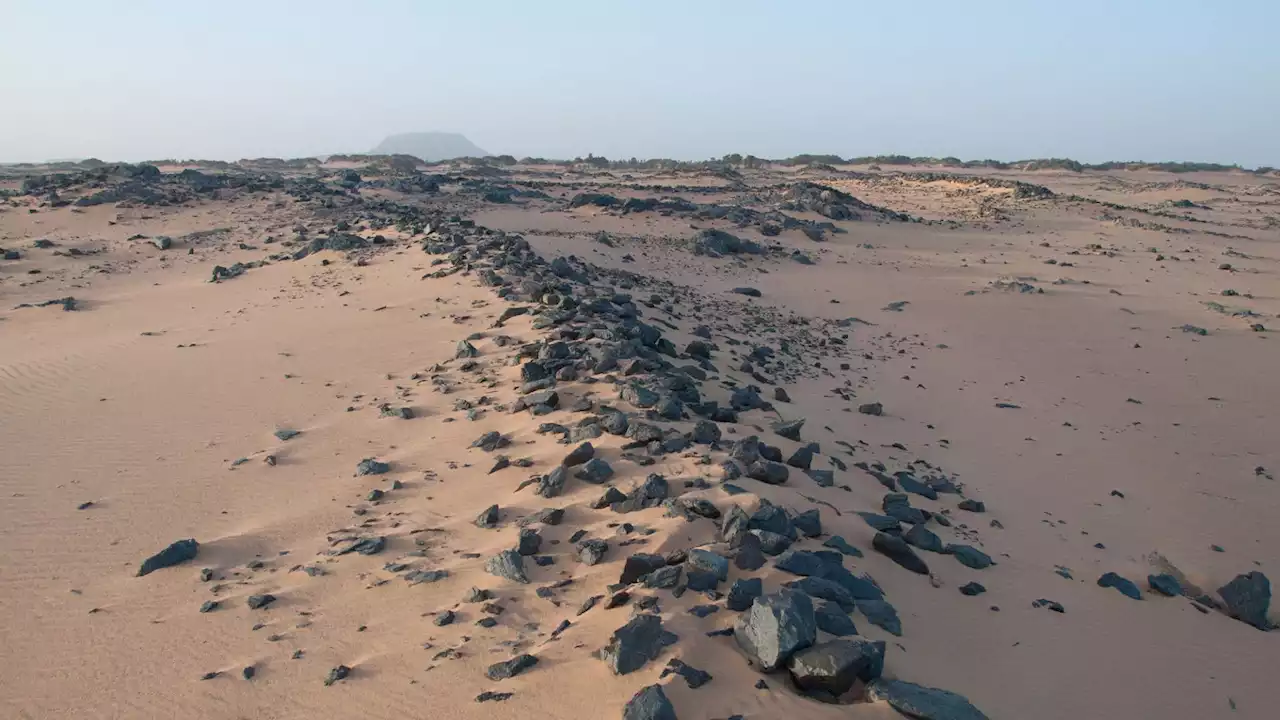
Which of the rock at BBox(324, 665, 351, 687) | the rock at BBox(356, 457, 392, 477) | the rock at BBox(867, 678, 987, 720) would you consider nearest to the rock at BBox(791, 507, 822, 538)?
the rock at BBox(867, 678, 987, 720)

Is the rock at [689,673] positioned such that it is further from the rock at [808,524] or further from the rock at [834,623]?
the rock at [808,524]

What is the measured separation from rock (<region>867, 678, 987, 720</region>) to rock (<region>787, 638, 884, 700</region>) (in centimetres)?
9

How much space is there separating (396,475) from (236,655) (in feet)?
7.56

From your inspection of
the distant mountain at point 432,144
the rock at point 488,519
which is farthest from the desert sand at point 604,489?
the distant mountain at point 432,144

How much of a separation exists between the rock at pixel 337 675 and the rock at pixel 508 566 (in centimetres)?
101

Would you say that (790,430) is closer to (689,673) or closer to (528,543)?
(528,543)

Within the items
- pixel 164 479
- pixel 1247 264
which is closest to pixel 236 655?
pixel 164 479

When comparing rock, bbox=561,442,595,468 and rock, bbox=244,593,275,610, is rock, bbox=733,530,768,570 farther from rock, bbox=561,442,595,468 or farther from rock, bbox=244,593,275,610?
rock, bbox=244,593,275,610

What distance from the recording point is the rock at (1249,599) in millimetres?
5480

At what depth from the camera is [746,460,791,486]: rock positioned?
19.2ft

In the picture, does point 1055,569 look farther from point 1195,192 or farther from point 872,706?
point 1195,192

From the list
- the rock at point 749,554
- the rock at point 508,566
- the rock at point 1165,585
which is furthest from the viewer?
the rock at point 1165,585

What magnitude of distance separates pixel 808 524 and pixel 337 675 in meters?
3.07

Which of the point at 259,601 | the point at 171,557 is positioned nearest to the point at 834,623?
the point at 259,601
